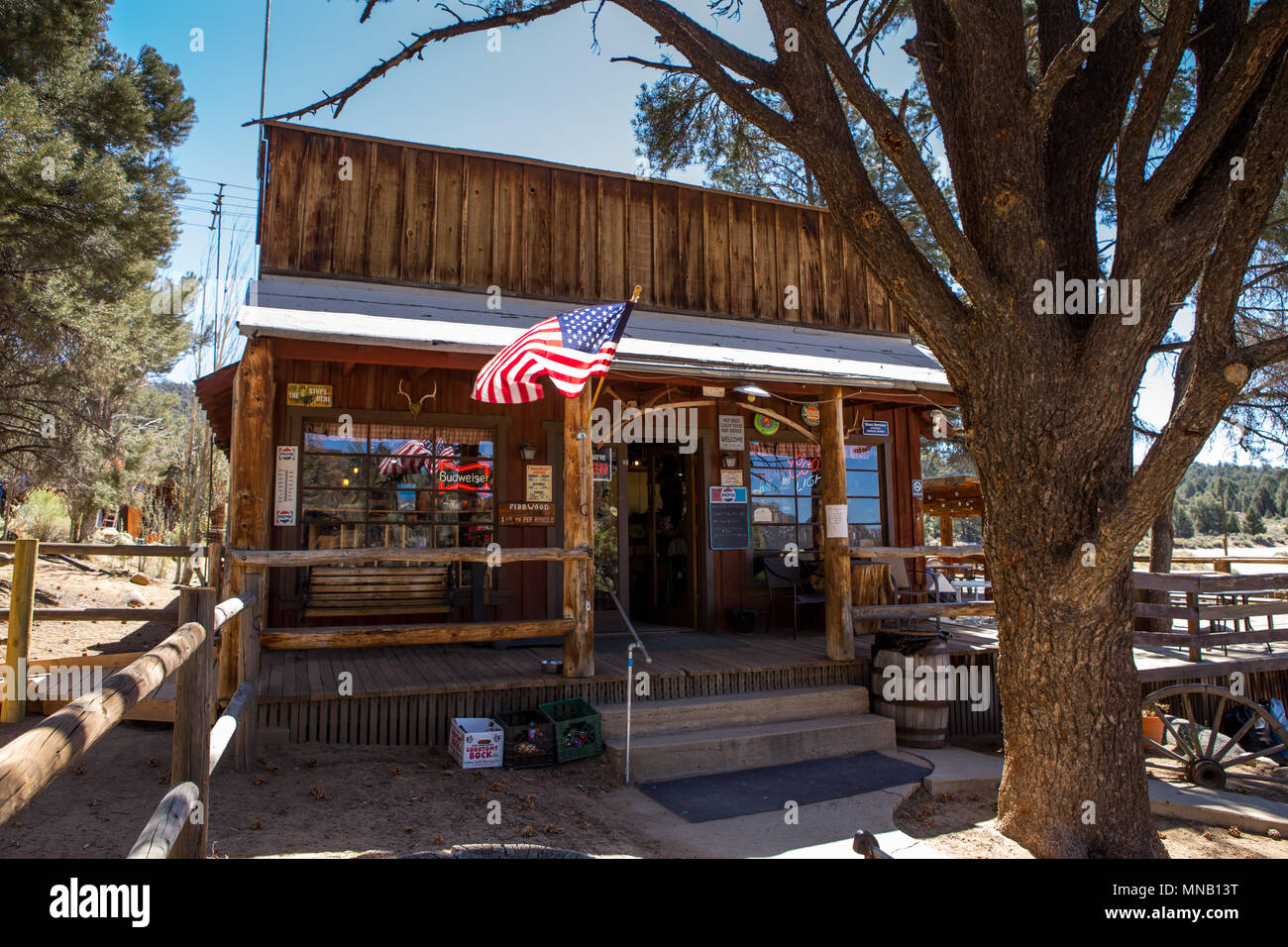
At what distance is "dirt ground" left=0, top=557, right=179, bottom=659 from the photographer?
892cm

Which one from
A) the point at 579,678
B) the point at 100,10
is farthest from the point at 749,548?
the point at 100,10

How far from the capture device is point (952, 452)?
2430 centimetres

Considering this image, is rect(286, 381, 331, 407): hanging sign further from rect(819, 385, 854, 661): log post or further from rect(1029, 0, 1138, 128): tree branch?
rect(1029, 0, 1138, 128): tree branch

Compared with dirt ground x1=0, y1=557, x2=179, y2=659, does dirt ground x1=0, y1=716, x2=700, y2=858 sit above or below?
below

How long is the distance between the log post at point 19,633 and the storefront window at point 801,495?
675cm

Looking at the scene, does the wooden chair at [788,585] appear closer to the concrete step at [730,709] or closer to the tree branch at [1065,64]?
the concrete step at [730,709]

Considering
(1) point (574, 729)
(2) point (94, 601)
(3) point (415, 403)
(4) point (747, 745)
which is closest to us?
(1) point (574, 729)

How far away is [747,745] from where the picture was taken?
584 cm

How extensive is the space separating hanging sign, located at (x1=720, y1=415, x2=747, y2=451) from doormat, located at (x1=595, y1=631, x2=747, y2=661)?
2.16 meters

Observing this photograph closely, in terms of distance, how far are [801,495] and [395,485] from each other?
4706 mm

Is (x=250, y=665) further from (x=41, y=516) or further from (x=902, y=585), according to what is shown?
(x=41, y=516)

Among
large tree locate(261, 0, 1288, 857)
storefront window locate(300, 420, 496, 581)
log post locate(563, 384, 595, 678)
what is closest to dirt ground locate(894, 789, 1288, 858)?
large tree locate(261, 0, 1288, 857)

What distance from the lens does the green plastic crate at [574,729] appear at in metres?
5.48

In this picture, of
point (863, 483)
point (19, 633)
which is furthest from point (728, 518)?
point (19, 633)
